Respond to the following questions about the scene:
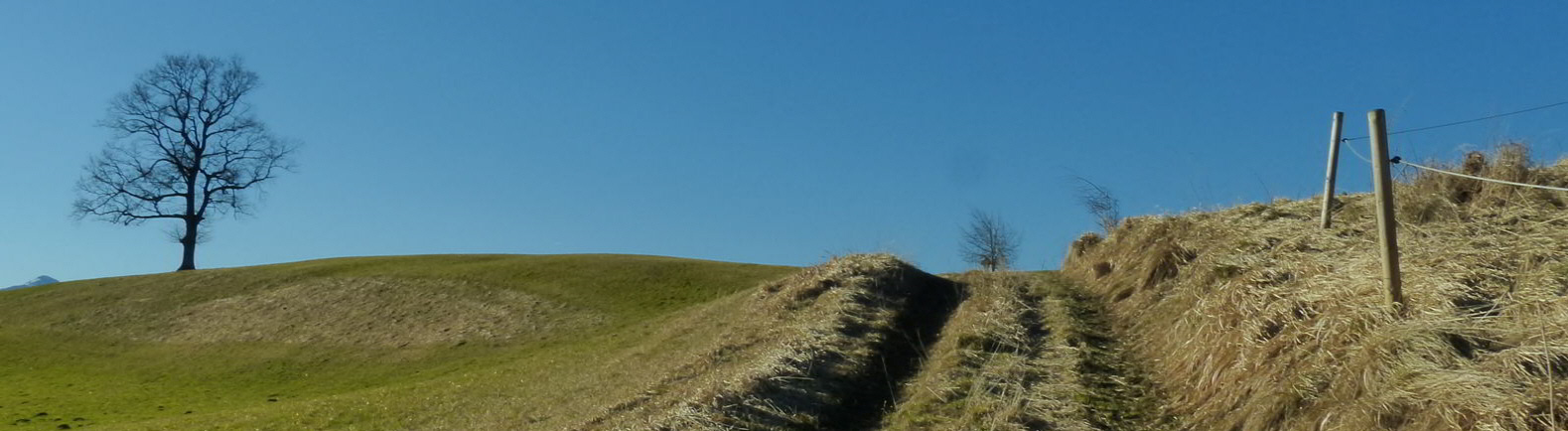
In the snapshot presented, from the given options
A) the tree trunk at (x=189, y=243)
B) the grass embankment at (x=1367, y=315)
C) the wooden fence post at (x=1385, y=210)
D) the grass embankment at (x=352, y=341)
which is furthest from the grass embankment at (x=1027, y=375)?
the tree trunk at (x=189, y=243)

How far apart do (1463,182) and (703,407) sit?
11373 mm

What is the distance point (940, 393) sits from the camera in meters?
13.5

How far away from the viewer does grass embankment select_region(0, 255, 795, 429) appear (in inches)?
795

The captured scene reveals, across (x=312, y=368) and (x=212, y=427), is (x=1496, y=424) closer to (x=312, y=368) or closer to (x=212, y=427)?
(x=212, y=427)

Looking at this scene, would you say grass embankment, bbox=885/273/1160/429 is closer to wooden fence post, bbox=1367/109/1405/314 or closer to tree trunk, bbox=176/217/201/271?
wooden fence post, bbox=1367/109/1405/314

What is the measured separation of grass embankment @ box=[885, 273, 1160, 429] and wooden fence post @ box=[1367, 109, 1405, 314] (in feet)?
9.38

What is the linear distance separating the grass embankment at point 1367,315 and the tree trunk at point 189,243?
56.4 metres

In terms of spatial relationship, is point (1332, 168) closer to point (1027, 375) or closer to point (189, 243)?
point (1027, 375)

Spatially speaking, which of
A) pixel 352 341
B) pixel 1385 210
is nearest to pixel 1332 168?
pixel 1385 210

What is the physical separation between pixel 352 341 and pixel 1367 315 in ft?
89.0

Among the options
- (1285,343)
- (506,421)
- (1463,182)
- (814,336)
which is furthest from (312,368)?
(1463,182)

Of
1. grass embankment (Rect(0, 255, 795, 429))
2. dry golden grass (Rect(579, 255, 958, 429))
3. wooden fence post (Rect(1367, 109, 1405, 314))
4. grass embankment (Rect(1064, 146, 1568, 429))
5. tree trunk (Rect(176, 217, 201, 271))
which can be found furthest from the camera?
tree trunk (Rect(176, 217, 201, 271))

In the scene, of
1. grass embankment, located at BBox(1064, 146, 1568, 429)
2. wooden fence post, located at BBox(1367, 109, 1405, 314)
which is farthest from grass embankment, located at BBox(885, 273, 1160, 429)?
wooden fence post, located at BBox(1367, 109, 1405, 314)

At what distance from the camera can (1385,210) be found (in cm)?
1073
